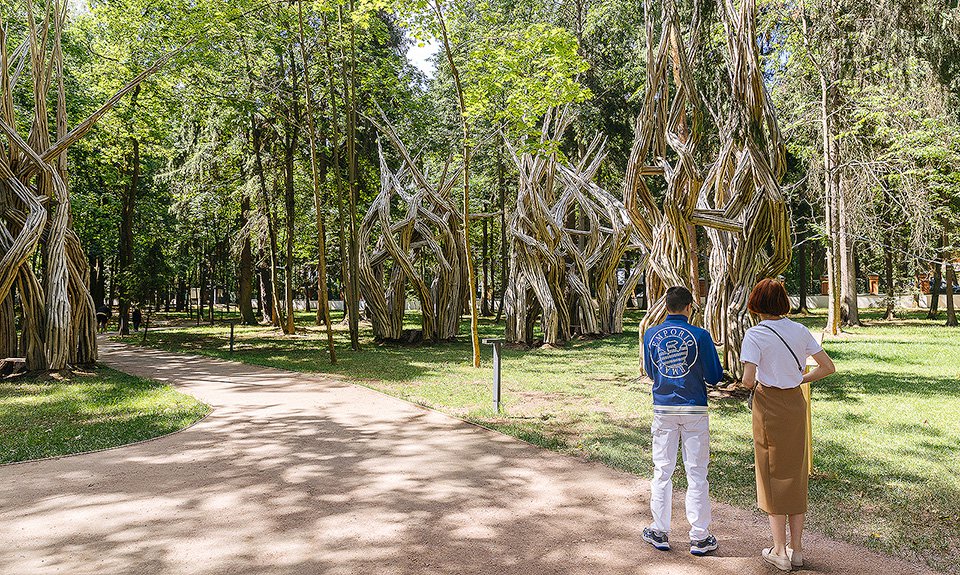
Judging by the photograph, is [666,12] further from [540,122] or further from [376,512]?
[540,122]

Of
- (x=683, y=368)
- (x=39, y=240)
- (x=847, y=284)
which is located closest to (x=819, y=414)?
(x=683, y=368)

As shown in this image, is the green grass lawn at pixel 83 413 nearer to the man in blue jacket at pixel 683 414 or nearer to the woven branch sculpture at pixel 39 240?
the woven branch sculpture at pixel 39 240

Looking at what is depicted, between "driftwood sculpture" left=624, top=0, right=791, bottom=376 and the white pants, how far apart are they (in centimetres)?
541

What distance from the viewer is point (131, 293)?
2006 cm

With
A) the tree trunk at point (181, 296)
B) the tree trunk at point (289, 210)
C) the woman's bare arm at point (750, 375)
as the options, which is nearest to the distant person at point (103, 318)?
the tree trunk at point (289, 210)

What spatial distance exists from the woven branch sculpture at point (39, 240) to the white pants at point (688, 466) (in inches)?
446

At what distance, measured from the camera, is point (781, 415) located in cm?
356

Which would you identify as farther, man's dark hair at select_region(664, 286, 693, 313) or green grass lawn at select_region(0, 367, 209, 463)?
green grass lawn at select_region(0, 367, 209, 463)

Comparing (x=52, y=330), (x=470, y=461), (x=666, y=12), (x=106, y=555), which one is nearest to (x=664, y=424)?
(x=470, y=461)

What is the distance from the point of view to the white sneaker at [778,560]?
355 centimetres

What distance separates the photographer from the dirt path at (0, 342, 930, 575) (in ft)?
12.1

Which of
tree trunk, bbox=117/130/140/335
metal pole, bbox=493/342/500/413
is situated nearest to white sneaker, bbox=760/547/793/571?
metal pole, bbox=493/342/500/413

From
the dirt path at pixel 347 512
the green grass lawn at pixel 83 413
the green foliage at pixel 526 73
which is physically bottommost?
the dirt path at pixel 347 512

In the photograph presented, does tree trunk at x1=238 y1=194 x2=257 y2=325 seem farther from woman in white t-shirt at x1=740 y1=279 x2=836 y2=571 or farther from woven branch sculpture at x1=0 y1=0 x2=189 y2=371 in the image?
woman in white t-shirt at x1=740 y1=279 x2=836 y2=571
